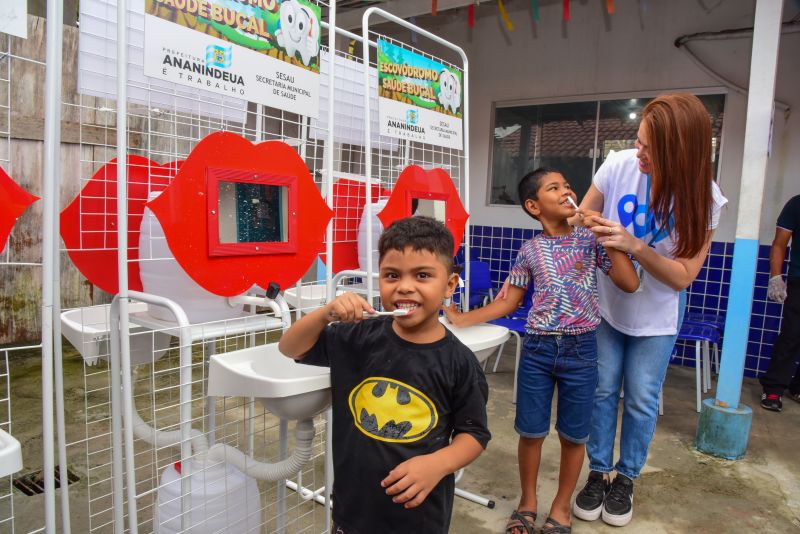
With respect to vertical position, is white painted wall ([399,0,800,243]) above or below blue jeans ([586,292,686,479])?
above

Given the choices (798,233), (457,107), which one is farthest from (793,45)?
(457,107)

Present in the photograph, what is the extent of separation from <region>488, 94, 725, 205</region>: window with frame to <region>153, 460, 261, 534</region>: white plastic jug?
375 cm

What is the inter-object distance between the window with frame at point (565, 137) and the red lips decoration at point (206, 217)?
133 inches

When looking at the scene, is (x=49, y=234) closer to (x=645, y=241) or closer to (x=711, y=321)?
(x=645, y=241)

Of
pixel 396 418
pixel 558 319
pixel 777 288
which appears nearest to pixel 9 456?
pixel 396 418

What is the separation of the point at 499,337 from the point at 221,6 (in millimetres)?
1189

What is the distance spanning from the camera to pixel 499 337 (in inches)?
67.7

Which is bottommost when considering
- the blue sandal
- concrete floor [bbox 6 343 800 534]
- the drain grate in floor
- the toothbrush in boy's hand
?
the drain grate in floor

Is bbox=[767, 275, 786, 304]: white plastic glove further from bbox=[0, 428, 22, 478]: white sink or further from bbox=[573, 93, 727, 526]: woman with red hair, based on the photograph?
bbox=[0, 428, 22, 478]: white sink

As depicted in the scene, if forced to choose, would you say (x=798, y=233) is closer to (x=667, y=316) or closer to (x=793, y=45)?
(x=793, y=45)

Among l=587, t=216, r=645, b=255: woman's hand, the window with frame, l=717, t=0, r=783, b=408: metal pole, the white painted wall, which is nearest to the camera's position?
l=587, t=216, r=645, b=255: woman's hand

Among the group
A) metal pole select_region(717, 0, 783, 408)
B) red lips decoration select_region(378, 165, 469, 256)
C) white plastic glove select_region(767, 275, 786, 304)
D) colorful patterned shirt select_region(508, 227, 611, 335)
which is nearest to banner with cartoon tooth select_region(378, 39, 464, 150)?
red lips decoration select_region(378, 165, 469, 256)

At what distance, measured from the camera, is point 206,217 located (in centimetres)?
134

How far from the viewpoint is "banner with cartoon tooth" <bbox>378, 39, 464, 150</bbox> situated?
6.46 feet
